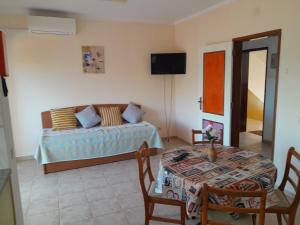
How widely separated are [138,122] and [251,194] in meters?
3.59

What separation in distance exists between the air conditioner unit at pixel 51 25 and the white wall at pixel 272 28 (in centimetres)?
234

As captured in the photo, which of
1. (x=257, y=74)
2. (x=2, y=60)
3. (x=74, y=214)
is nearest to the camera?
(x=2, y=60)

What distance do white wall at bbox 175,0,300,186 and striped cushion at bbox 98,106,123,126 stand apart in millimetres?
1569

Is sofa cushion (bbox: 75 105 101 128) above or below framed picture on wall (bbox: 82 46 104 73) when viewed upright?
below

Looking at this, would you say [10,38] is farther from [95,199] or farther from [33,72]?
[95,199]

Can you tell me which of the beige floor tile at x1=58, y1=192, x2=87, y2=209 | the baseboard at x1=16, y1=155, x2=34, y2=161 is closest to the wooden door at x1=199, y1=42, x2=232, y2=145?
the beige floor tile at x1=58, y1=192, x2=87, y2=209

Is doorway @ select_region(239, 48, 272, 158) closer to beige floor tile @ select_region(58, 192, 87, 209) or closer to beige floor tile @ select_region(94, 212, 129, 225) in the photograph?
beige floor tile @ select_region(94, 212, 129, 225)

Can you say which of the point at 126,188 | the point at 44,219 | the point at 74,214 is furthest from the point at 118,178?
the point at 44,219

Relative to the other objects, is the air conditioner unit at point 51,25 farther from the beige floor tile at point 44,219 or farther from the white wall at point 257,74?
the white wall at point 257,74

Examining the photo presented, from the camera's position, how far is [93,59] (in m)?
4.79

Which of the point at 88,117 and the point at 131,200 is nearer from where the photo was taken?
the point at 131,200

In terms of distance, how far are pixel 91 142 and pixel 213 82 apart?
2.35 metres

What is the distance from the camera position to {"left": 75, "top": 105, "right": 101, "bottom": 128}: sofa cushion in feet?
14.8

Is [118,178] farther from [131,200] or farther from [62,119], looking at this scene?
[62,119]
